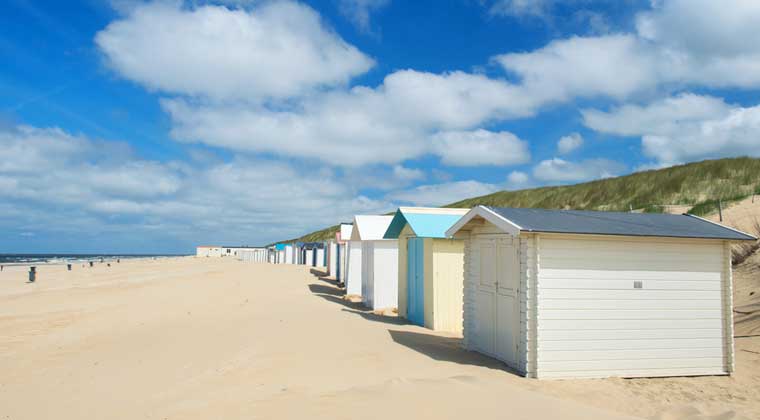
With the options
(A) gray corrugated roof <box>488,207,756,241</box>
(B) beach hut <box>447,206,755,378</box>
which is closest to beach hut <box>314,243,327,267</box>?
(A) gray corrugated roof <box>488,207,756,241</box>

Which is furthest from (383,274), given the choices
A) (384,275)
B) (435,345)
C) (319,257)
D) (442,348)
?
(319,257)

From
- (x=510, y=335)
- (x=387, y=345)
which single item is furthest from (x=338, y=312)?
(x=510, y=335)

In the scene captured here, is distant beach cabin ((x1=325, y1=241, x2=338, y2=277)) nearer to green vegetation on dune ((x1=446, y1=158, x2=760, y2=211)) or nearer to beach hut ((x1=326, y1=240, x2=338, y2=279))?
beach hut ((x1=326, y1=240, x2=338, y2=279))

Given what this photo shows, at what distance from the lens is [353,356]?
345 inches

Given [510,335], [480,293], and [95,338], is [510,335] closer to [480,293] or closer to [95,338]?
[480,293]

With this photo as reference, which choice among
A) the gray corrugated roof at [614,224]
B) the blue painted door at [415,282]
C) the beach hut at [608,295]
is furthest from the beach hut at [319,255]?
the beach hut at [608,295]

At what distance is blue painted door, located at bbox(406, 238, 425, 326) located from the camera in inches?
513

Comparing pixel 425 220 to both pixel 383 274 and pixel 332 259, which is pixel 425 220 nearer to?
pixel 383 274

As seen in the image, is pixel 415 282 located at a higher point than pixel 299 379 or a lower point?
higher

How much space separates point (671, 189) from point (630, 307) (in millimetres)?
20794

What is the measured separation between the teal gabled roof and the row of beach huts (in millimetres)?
3163

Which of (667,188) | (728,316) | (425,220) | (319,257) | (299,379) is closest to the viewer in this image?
(299,379)

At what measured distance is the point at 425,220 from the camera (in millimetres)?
13508

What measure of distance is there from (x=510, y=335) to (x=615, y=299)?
5.56 ft
